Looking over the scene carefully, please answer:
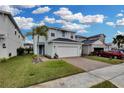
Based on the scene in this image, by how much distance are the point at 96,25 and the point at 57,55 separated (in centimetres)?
626

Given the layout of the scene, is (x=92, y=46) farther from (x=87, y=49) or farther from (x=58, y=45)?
(x=58, y=45)

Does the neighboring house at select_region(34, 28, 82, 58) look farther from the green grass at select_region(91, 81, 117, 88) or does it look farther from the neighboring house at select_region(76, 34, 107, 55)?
the green grass at select_region(91, 81, 117, 88)

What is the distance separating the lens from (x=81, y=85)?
6.77 metres

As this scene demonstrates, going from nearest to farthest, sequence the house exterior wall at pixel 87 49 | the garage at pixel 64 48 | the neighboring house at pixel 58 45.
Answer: the garage at pixel 64 48, the neighboring house at pixel 58 45, the house exterior wall at pixel 87 49

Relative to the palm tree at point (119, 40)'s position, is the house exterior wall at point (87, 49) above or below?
below

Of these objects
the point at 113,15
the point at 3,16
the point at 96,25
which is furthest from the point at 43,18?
the point at 113,15

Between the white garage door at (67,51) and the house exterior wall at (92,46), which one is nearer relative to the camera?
the white garage door at (67,51)

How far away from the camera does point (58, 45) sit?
1956cm

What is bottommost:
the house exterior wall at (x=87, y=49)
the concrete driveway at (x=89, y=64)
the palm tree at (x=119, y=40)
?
the concrete driveway at (x=89, y=64)

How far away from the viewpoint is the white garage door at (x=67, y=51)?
19.8m

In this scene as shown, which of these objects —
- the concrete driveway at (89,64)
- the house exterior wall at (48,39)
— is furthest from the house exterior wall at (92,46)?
the concrete driveway at (89,64)

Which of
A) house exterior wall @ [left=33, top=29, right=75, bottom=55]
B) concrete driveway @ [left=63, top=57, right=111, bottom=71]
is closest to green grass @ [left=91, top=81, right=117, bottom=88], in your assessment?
concrete driveway @ [left=63, top=57, right=111, bottom=71]

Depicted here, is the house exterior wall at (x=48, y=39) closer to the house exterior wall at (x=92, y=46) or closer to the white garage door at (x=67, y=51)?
the white garage door at (x=67, y=51)

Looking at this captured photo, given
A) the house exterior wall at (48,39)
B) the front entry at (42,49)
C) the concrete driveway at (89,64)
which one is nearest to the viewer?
the concrete driveway at (89,64)
